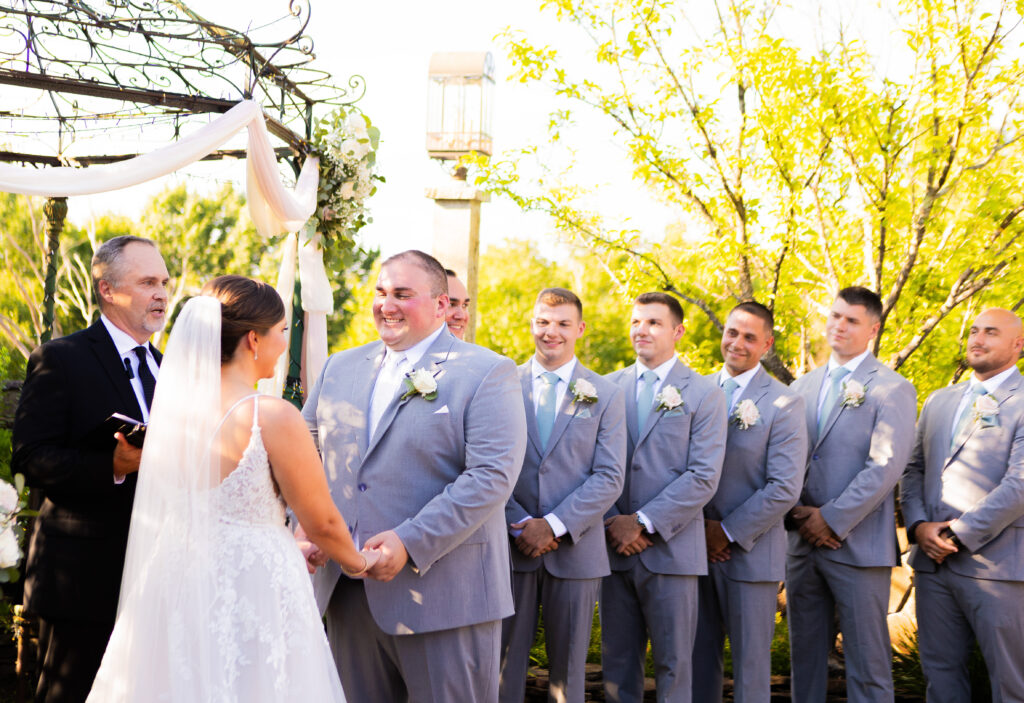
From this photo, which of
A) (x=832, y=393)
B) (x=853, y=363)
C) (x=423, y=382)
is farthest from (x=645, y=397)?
(x=423, y=382)

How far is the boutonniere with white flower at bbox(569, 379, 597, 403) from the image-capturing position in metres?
5.20

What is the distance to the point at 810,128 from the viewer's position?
6.63 m

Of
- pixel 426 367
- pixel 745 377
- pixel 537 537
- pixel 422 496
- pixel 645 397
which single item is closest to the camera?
pixel 422 496

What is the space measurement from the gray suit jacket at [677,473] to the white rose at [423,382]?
6.34 ft

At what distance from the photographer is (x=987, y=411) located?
218 inches

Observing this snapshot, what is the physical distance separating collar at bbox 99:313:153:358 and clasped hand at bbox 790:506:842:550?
378 cm

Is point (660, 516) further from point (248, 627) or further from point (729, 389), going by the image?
point (248, 627)

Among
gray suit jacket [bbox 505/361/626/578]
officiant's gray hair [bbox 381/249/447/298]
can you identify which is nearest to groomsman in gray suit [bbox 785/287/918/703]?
gray suit jacket [bbox 505/361/626/578]

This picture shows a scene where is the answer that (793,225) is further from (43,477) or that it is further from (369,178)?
(43,477)

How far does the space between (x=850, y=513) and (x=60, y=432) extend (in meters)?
4.09

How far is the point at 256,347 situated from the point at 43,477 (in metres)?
1.08

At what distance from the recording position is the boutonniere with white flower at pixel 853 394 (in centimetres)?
572

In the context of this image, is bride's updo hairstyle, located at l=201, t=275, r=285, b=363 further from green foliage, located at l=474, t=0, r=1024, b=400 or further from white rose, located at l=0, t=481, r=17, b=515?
green foliage, located at l=474, t=0, r=1024, b=400

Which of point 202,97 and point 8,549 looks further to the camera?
point 202,97
